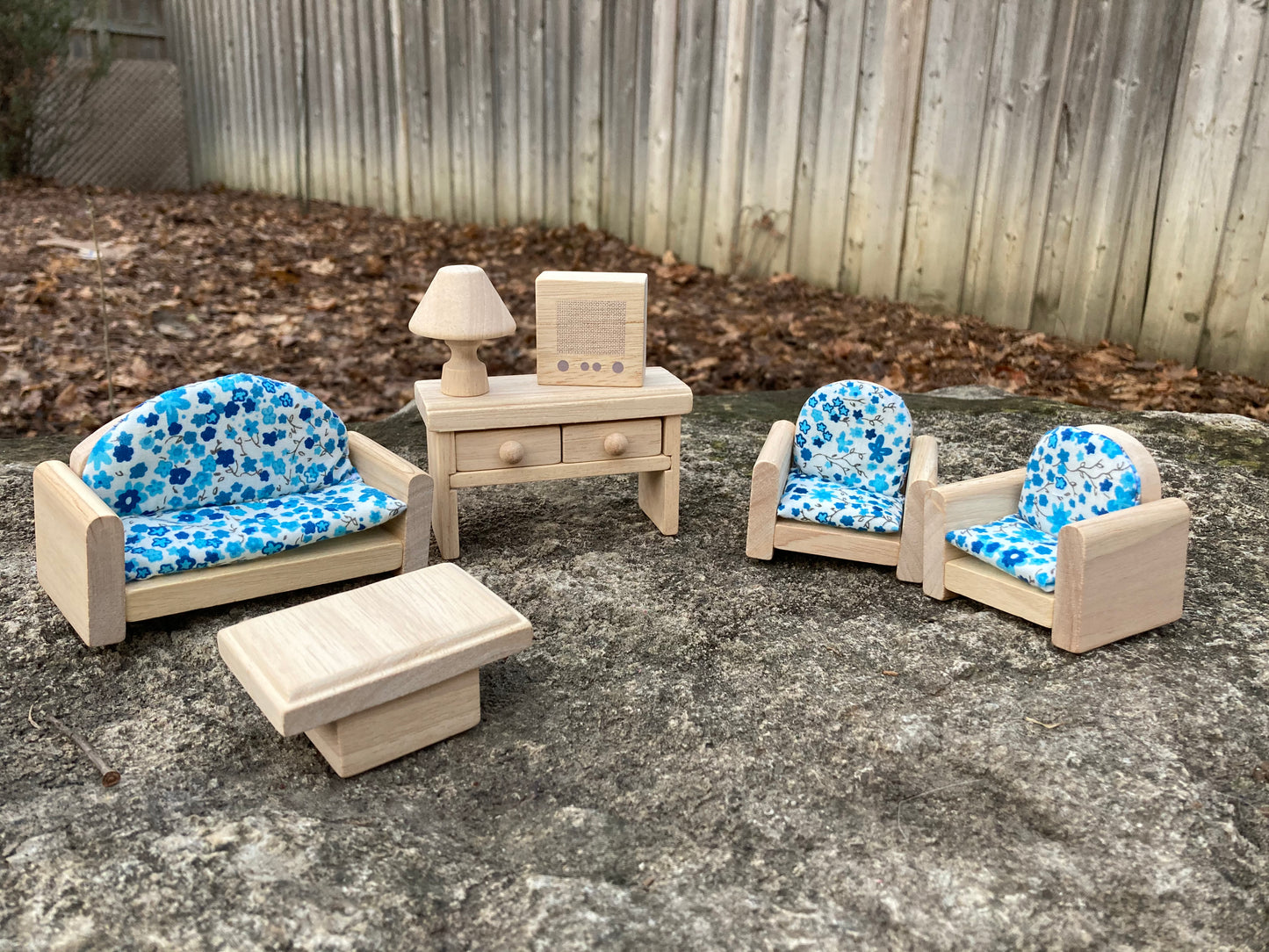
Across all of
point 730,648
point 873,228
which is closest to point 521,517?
point 730,648

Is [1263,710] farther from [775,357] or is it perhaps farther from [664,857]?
[775,357]

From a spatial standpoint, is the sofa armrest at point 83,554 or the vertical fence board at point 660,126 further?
the vertical fence board at point 660,126

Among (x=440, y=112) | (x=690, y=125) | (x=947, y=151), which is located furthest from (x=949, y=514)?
(x=440, y=112)

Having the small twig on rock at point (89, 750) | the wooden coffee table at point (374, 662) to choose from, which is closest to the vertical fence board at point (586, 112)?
the wooden coffee table at point (374, 662)

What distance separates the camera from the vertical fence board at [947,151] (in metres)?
5.48

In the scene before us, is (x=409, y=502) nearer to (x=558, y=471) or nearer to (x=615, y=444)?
(x=558, y=471)

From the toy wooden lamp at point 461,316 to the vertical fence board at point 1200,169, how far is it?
349 centimetres

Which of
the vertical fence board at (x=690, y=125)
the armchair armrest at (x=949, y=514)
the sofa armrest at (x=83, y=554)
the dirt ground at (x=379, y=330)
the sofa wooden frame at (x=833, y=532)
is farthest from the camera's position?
the vertical fence board at (x=690, y=125)

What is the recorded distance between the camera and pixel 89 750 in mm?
2420

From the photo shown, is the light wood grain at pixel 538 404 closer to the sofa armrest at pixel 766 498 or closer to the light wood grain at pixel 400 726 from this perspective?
the sofa armrest at pixel 766 498

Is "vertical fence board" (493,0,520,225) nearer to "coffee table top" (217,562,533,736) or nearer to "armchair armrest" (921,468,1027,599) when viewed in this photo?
"armchair armrest" (921,468,1027,599)

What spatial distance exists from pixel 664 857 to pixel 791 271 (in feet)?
16.6

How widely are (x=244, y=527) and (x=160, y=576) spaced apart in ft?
0.92

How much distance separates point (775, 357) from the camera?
5844 millimetres
